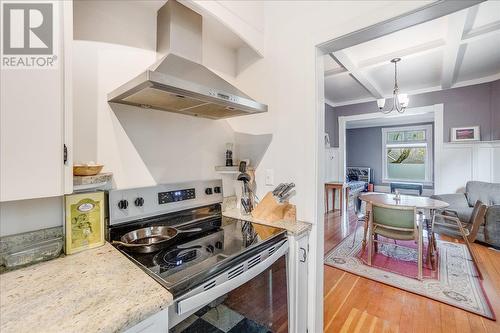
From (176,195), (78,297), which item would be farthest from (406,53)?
(78,297)

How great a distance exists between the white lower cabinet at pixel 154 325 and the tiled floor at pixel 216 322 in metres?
0.08

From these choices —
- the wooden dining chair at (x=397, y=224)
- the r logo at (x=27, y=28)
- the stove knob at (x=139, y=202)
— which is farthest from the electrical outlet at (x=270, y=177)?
the wooden dining chair at (x=397, y=224)

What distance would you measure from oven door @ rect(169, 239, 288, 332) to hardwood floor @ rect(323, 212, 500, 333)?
88 cm

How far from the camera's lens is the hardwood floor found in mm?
1688

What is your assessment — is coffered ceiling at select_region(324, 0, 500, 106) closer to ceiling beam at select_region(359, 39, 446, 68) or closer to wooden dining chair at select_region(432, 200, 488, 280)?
ceiling beam at select_region(359, 39, 446, 68)

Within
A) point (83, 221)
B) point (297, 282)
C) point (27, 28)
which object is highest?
point (27, 28)

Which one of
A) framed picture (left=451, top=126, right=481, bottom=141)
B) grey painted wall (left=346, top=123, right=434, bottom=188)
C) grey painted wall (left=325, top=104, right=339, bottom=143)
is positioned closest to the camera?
framed picture (left=451, top=126, right=481, bottom=141)

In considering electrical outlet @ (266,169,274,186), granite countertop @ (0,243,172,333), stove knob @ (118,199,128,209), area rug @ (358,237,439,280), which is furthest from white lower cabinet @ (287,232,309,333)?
area rug @ (358,237,439,280)

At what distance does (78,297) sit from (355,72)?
3.73m

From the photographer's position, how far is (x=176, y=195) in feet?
4.69

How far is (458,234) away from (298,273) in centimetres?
257

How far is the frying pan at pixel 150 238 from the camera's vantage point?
102cm

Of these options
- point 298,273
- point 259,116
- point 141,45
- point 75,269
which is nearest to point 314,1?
point 259,116

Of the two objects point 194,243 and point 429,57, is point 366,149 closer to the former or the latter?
point 429,57
